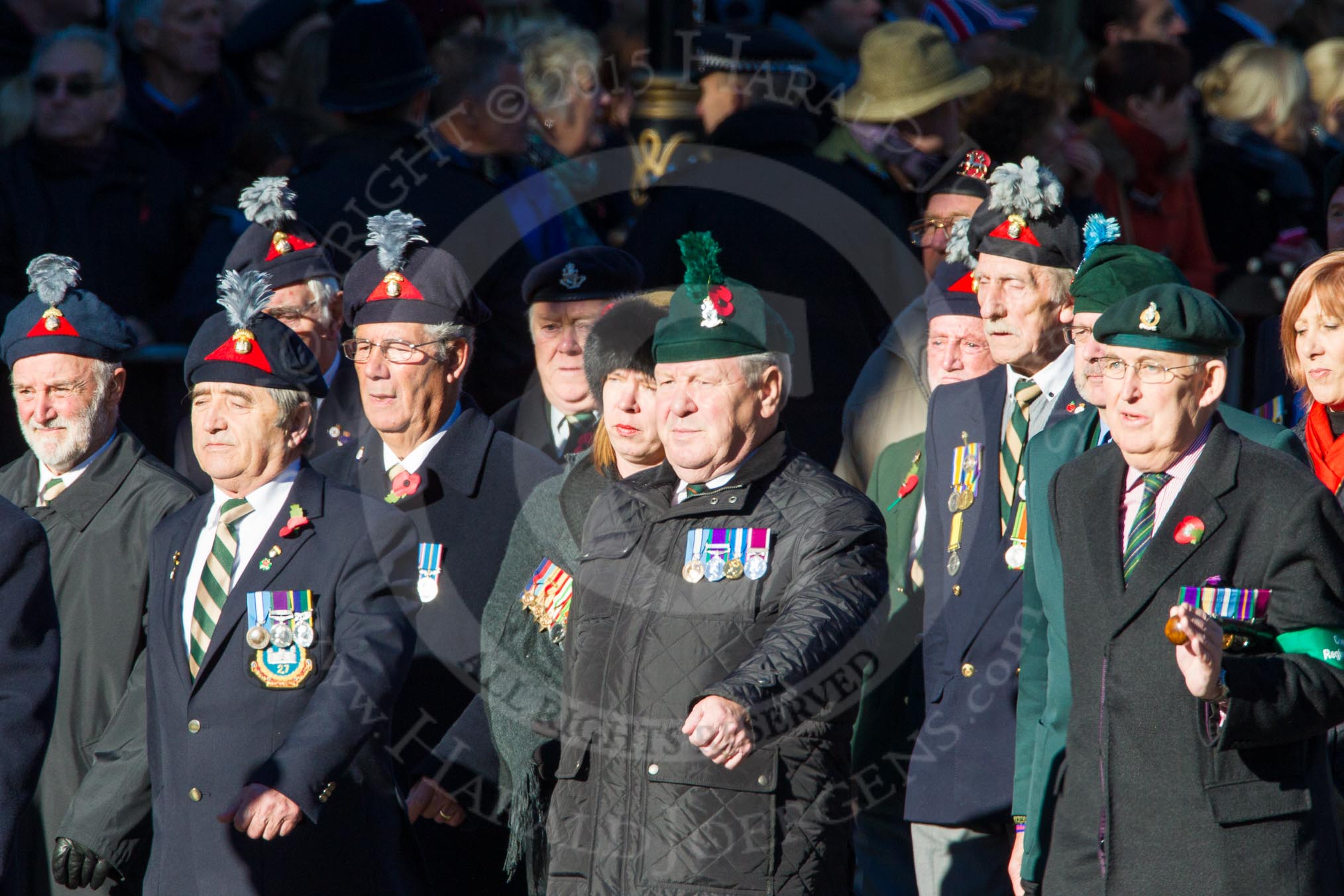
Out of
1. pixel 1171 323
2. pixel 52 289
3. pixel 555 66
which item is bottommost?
pixel 1171 323

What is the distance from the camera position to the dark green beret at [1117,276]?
5109 mm

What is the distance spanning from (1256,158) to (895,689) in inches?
203

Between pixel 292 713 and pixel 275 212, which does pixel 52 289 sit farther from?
pixel 292 713

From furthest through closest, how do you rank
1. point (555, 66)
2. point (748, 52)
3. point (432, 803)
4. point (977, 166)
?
point (555, 66) → point (748, 52) → point (977, 166) → point (432, 803)

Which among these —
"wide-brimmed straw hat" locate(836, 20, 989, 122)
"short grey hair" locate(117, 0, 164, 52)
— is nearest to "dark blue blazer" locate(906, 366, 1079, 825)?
"wide-brimmed straw hat" locate(836, 20, 989, 122)

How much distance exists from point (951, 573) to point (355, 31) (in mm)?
3702

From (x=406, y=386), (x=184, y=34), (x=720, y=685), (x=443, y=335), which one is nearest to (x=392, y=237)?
(x=443, y=335)

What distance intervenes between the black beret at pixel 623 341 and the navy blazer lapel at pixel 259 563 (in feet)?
2.88

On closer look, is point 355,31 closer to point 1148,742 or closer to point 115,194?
point 115,194

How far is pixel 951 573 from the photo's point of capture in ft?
18.7

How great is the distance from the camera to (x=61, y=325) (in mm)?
6258

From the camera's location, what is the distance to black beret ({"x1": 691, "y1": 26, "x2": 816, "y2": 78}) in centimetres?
808

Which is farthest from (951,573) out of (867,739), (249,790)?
(249,790)

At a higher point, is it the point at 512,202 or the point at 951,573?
the point at 512,202
